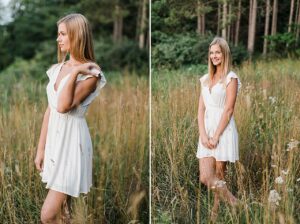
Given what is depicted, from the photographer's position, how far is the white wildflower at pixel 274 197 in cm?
395

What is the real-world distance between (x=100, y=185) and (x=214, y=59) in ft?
4.42

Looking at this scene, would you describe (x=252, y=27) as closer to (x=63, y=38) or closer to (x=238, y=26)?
(x=238, y=26)

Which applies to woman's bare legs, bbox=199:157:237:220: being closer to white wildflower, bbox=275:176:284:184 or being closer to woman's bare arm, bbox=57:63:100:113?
white wildflower, bbox=275:176:284:184

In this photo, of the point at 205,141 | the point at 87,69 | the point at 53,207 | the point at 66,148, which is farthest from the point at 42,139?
the point at 205,141

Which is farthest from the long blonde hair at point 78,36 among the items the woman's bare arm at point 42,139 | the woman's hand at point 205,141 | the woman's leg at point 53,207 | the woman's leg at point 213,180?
the woman's leg at point 213,180

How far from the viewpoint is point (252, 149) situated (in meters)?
4.06

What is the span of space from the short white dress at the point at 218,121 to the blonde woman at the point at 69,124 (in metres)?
0.90

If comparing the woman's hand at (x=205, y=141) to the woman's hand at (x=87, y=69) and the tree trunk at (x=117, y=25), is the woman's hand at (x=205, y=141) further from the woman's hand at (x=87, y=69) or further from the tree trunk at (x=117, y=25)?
the tree trunk at (x=117, y=25)

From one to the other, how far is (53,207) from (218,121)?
1.34 m

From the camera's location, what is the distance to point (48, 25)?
19.5ft

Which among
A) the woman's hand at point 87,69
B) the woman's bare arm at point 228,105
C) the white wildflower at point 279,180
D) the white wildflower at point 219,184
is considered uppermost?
the woman's hand at point 87,69

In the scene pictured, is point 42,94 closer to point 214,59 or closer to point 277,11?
point 214,59

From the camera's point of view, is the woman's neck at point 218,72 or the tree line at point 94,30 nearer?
the woman's neck at point 218,72

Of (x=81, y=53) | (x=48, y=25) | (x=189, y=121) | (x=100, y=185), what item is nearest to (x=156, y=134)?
(x=189, y=121)
